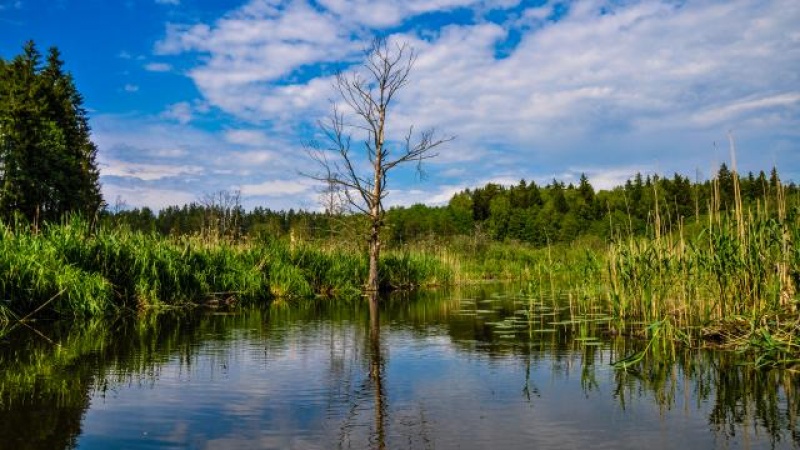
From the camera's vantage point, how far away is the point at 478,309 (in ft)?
43.3

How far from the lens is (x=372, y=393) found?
516cm

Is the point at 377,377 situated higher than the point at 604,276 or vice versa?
the point at 604,276

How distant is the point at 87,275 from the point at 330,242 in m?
11.5

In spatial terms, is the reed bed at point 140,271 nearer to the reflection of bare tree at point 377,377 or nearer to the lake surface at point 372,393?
the lake surface at point 372,393

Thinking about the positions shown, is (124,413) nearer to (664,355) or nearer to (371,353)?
(371,353)

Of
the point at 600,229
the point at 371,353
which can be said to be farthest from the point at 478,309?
the point at 600,229

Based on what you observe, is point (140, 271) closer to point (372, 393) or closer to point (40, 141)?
point (372, 393)

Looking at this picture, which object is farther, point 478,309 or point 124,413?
point 478,309

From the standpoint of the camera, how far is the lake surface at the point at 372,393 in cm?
387

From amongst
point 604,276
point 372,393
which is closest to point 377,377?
point 372,393

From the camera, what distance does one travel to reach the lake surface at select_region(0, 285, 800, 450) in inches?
152

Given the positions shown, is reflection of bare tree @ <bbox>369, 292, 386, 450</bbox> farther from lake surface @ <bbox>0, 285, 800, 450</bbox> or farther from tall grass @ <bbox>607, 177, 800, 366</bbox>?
tall grass @ <bbox>607, 177, 800, 366</bbox>

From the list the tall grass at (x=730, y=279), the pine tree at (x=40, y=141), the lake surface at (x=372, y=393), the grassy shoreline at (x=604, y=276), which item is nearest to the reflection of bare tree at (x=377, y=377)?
the lake surface at (x=372, y=393)

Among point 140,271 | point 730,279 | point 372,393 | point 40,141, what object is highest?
point 40,141
